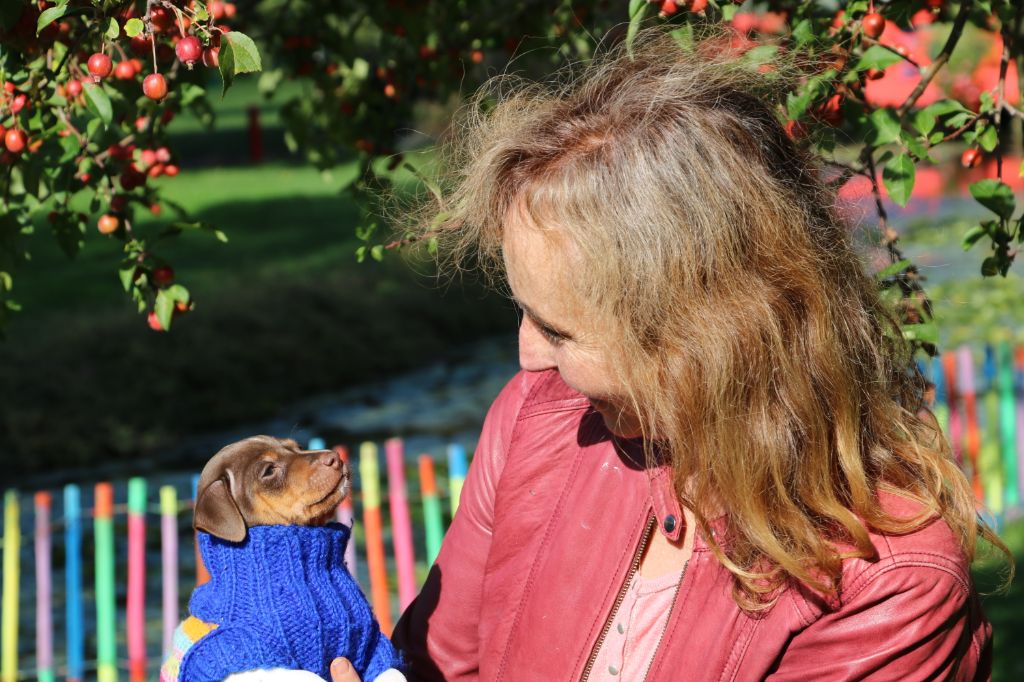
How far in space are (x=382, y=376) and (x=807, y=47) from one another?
9990mm

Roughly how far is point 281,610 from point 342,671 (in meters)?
0.14

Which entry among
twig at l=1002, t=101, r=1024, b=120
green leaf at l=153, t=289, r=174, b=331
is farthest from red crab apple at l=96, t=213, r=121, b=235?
twig at l=1002, t=101, r=1024, b=120

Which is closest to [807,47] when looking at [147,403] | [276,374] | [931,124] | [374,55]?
[931,124]

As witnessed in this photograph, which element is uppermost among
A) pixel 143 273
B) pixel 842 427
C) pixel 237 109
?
pixel 237 109

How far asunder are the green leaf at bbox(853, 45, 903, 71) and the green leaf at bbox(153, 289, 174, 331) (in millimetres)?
1497

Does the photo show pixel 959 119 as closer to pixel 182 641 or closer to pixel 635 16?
pixel 635 16

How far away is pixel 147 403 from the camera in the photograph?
9922mm

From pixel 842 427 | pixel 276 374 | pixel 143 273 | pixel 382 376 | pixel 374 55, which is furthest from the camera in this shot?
pixel 382 376

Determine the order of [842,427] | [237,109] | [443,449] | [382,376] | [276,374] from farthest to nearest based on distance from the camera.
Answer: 1. [237,109]
2. [382,376]
3. [276,374]
4. [443,449]
5. [842,427]

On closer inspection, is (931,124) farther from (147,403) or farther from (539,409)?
(147,403)

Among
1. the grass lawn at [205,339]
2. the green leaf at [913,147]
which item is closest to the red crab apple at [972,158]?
the green leaf at [913,147]

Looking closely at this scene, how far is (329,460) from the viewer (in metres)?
2.37

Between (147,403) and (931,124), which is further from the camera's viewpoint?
(147,403)

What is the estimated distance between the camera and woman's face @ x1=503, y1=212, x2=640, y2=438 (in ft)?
5.42
